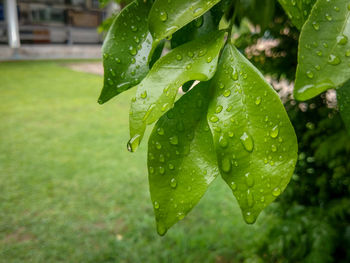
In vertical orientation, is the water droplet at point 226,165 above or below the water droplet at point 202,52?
below

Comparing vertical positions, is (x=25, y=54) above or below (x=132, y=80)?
below

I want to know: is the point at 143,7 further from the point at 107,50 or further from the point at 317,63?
the point at 317,63

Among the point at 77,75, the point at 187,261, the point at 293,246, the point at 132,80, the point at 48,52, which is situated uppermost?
the point at 132,80

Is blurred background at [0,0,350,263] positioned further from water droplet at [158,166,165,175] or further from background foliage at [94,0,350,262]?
water droplet at [158,166,165,175]

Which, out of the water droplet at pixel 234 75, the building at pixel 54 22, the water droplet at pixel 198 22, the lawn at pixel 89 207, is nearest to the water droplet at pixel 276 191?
the water droplet at pixel 234 75

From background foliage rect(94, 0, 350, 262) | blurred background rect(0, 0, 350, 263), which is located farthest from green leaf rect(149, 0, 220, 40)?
background foliage rect(94, 0, 350, 262)

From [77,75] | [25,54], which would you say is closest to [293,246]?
[77,75]

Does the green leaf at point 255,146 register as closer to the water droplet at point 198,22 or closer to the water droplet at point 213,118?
the water droplet at point 213,118
